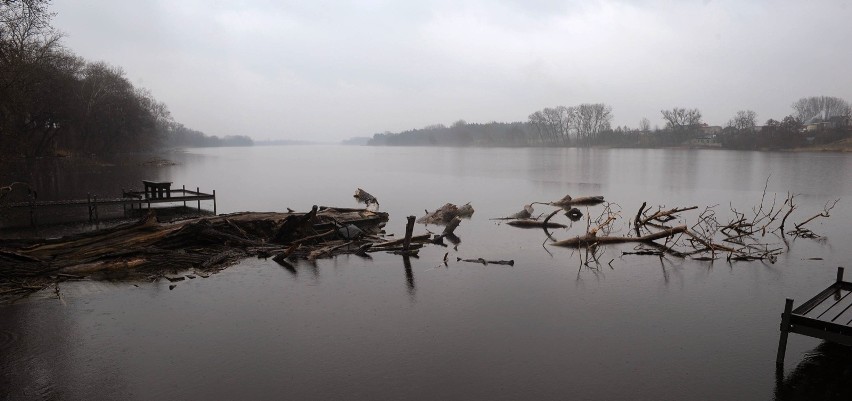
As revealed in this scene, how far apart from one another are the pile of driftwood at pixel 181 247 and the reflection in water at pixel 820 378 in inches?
475

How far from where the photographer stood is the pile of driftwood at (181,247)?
14.6 metres

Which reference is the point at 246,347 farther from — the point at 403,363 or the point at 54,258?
the point at 54,258

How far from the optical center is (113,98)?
74312 millimetres

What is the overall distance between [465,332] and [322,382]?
3522mm

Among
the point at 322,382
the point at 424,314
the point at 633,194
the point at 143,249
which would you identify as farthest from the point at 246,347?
the point at 633,194

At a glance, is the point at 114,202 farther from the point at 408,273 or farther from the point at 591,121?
the point at 591,121

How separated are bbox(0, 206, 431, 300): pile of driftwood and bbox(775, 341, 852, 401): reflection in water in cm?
1206

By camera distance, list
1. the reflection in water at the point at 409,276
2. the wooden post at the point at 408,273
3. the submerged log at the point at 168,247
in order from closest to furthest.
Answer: the reflection in water at the point at 409,276 < the wooden post at the point at 408,273 < the submerged log at the point at 168,247

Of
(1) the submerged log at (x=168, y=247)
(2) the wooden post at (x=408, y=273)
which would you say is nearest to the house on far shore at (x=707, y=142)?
(2) the wooden post at (x=408, y=273)

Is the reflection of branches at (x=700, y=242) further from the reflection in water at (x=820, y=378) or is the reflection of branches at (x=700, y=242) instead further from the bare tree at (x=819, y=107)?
the bare tree at (x=819, y=107)

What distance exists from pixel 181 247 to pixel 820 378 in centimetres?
1719

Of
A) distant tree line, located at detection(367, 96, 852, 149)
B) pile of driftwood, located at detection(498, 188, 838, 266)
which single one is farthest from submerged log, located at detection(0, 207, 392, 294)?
distant tree line, located at detection(367, 96, 852, 149)

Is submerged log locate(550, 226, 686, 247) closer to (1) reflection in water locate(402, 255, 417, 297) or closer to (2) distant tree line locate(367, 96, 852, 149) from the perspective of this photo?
(1) reflection in water locate(402, 255, 417, 297)

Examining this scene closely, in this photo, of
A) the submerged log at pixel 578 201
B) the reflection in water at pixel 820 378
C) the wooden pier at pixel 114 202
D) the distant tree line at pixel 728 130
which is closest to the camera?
the reflection in water at pixel 820 378
